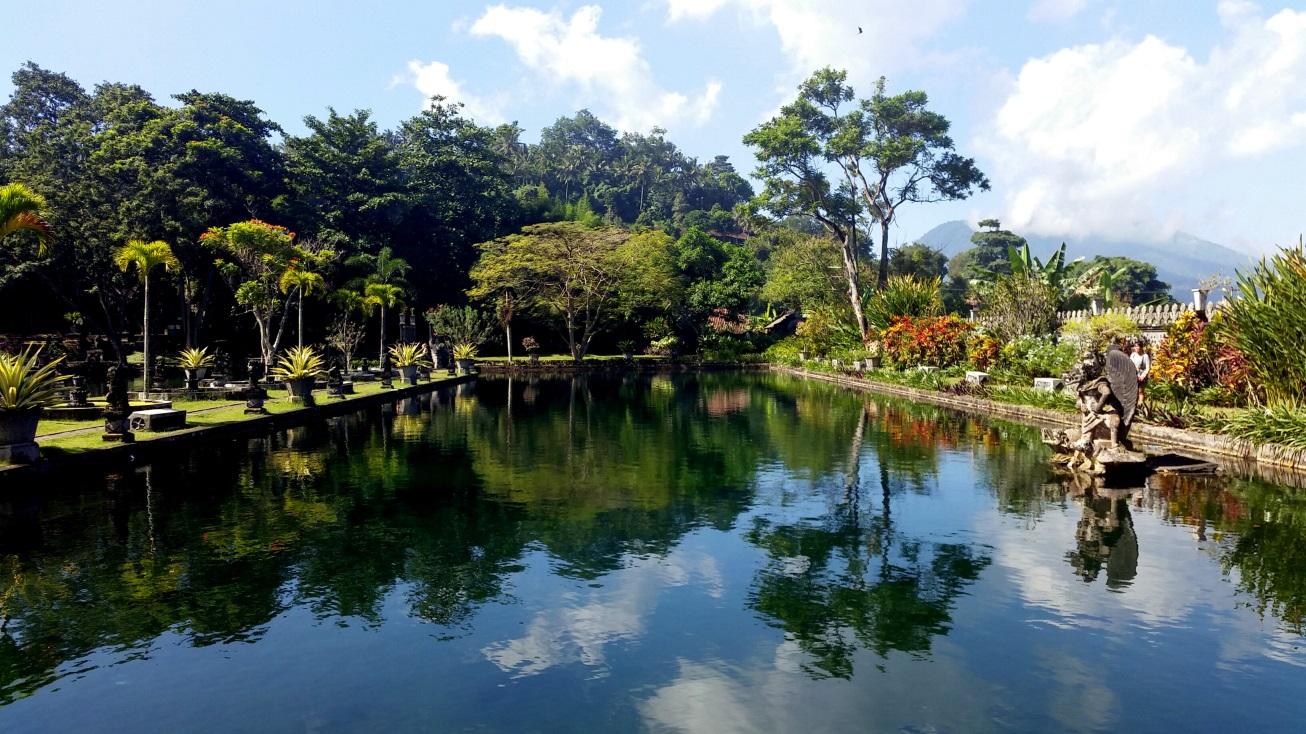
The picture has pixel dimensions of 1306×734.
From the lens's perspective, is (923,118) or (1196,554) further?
(923,118)

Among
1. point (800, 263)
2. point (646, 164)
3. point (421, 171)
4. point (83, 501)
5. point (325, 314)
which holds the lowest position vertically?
point (83, 501)

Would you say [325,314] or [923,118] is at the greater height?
[923,118]

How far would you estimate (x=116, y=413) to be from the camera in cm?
1338

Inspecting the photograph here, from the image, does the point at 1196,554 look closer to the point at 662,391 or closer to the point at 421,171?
the point at 662,391

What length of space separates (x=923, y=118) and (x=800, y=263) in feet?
33.7

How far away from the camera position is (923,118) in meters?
42.4

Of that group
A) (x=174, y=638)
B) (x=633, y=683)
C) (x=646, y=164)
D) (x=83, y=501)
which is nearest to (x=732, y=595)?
(x=633, y=683)

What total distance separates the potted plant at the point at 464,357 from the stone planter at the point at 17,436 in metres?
25.9

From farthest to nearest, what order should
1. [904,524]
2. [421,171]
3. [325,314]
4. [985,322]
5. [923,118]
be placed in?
[421,171]
[325,314]
[923,118]
[985,322]
[904,524]

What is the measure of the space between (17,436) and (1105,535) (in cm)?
1376

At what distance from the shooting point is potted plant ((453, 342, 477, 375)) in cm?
3722

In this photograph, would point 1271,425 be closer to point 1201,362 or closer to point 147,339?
point 1201,362

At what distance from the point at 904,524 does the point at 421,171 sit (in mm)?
49856

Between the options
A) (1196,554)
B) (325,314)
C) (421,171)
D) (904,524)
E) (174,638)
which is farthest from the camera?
(421,171)
